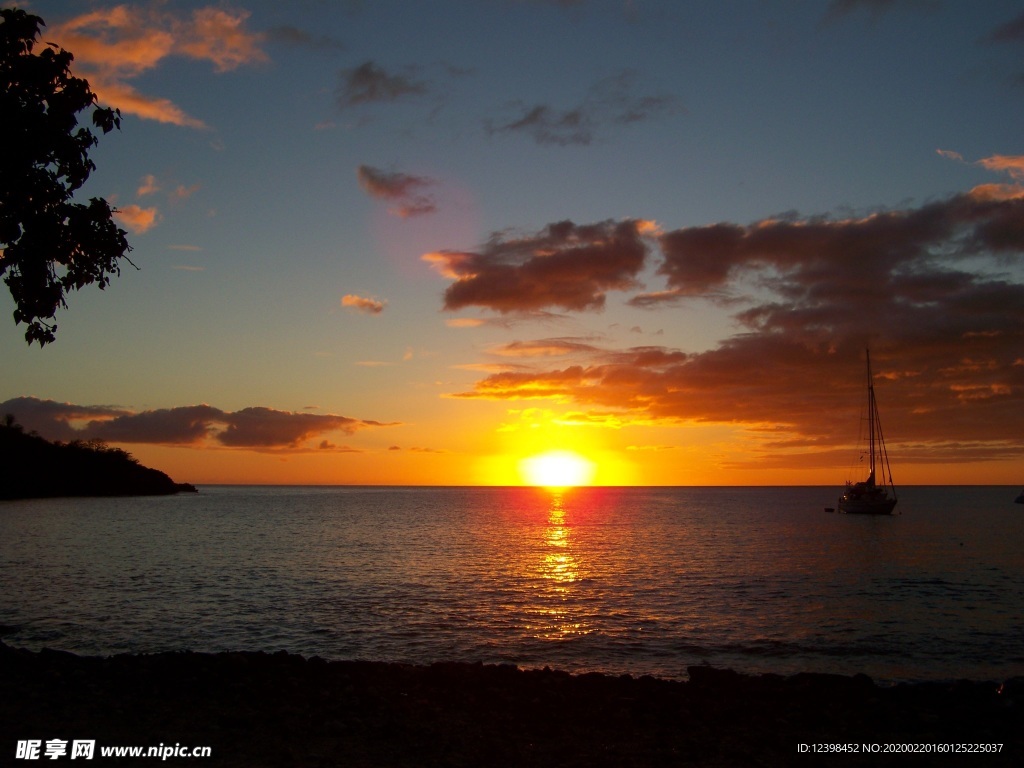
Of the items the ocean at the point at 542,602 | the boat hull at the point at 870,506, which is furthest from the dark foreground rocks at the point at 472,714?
the boat hull at the point at 870,506

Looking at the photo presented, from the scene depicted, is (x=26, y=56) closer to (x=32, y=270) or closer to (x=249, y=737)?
(x=32, y=270)

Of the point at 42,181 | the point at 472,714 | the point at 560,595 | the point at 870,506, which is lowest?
the point at 870,506

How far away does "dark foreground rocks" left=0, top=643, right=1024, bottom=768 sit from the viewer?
1435cm

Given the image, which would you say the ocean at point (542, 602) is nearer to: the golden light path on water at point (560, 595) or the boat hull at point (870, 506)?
the golden light path on water at point (560, 595)

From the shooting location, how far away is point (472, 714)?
17.2 metres

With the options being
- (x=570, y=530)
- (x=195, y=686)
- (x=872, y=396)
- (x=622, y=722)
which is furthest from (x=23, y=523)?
(x=872, y=396)

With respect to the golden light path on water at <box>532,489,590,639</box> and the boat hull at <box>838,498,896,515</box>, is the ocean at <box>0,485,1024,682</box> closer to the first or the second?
the golden light path on water at <box>532,489,590,639</box>

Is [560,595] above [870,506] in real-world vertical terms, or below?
above

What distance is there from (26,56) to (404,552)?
6300 centimetres

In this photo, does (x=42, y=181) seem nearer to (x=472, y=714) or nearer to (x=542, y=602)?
(x=472, y=714)

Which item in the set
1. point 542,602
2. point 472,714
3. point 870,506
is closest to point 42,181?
point 472,714

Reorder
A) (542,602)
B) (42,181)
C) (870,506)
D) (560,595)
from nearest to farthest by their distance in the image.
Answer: (42,181), (542,602), (560,595), (870,506)

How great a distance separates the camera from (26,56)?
15.1 metres

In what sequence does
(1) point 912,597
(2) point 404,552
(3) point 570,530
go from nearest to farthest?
(1) point 912,597
(2) point 404,552
(3) point 570,530
